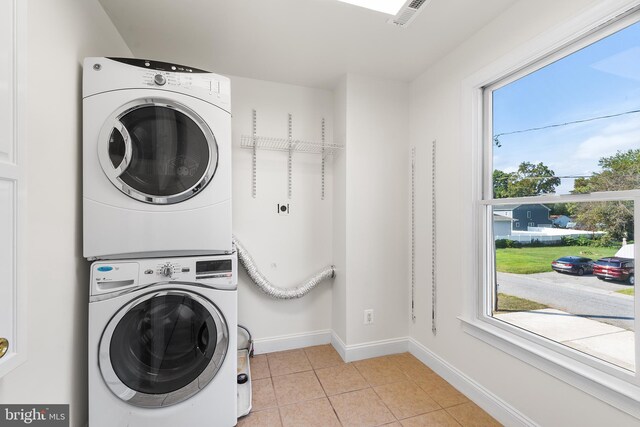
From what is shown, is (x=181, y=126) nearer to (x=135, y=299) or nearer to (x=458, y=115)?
(x=135, y=299)

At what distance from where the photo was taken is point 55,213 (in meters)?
1.23

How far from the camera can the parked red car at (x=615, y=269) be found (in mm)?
1202

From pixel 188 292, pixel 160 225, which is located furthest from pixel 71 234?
pixel 188 292

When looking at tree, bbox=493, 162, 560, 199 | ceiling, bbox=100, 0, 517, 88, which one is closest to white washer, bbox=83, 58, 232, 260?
ceiling, bbox=100, 0, 517, 88

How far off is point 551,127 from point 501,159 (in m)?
0.32

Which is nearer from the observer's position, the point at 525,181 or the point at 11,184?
the point at 11,184

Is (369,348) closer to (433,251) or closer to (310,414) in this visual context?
(310,414)

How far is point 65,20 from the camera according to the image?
1290mm

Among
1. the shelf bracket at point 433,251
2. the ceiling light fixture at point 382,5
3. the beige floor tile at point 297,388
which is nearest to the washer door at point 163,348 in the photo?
the beige floor tile at point 297,388

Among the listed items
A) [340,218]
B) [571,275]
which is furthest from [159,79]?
[571,275]

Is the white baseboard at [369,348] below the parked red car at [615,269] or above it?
below

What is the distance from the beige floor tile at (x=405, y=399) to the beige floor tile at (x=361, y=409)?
0.16 ft

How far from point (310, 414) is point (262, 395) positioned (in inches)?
14.5

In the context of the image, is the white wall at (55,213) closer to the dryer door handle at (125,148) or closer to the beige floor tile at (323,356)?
the dryer door handle at (125,148)
